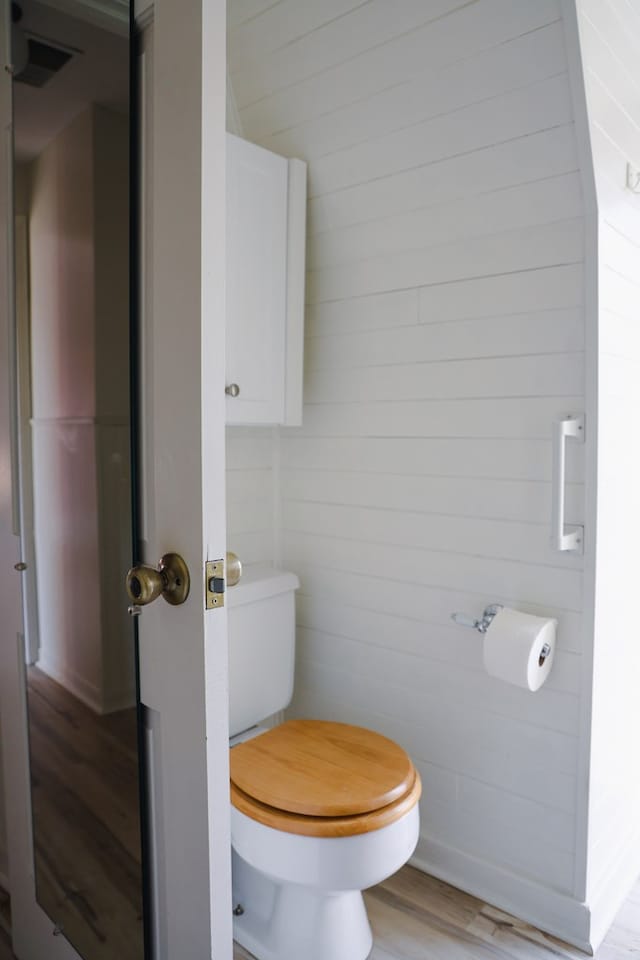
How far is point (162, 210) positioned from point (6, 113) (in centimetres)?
67

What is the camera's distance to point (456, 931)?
167 centimetres

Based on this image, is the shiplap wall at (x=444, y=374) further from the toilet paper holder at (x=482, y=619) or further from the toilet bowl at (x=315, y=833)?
the toilet bowl at (x=315, y=833)

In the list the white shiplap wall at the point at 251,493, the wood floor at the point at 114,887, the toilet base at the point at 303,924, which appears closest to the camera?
the wood floor at the point at 114,887

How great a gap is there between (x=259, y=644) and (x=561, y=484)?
925mm

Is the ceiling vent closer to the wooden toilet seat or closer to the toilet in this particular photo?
the toilet

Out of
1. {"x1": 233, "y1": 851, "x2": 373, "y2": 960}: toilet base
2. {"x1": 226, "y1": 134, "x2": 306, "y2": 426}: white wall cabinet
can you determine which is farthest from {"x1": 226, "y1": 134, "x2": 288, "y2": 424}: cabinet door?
{"x1": 233, "y1": 851, "x2": 373, "y2": 960}: toilet base

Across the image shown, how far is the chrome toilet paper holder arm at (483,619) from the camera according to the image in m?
1.70

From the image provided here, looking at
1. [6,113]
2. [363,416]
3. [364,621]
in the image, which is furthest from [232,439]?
[6,113]

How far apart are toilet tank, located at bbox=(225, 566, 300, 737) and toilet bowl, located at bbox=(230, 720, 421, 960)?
147 millimetres

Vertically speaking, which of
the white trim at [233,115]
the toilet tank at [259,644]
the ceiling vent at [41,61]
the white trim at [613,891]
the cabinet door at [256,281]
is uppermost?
the white trim at [233,115]

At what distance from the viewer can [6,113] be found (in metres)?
1.28

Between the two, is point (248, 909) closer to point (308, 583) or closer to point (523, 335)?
point (308, 583)

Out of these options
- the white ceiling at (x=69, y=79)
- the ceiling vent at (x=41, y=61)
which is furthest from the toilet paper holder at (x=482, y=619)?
the ceiling vent at (x=41, y=61)

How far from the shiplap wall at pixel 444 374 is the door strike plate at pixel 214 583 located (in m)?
1.03
